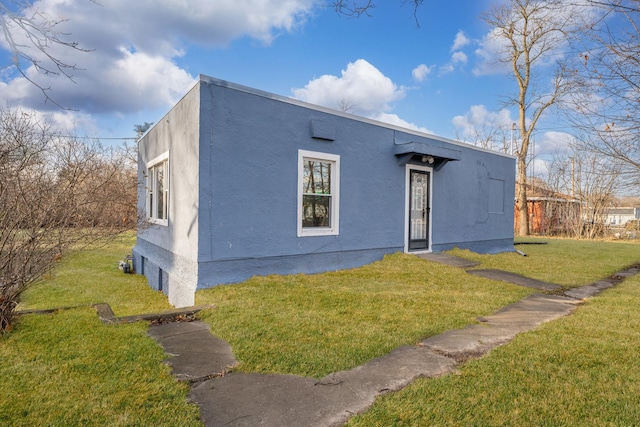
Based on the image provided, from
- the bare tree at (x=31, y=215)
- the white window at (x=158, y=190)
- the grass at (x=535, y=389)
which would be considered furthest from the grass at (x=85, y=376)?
the white window at (x=158, y=190)

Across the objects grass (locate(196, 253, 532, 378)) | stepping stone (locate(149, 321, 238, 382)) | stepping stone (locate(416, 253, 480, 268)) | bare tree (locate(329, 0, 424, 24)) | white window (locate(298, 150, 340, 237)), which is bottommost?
stepping stone (locate(149, 321, 238, 382))

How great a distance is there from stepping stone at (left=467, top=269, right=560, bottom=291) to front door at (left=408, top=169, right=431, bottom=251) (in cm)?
161

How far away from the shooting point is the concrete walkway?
2174mm

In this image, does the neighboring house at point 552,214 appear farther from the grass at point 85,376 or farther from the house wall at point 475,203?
the grass at point 85,376

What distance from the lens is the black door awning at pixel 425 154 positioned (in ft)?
25.6

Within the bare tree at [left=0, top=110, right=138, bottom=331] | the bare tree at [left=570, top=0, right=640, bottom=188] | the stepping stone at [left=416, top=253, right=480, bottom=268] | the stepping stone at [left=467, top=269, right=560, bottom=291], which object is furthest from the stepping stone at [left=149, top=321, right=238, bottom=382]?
the stepping stone at [left=416, top=253, right=480, bottom=268]

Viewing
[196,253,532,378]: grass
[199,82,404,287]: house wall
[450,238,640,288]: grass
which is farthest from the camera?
[450,238,640,288]: grass

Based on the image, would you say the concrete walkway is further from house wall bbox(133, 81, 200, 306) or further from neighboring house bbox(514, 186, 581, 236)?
neighboring house bbox(514, 186, 581, 236)

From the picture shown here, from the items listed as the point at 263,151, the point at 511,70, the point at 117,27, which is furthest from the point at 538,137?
the point at 117,27

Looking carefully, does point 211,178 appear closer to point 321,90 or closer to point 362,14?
point 362,14

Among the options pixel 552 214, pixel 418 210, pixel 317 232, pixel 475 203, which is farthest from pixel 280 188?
pixel 552 214

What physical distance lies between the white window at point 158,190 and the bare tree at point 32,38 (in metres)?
4.11

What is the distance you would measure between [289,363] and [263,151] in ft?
12.9

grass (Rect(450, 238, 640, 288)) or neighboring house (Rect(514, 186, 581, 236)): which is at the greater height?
neighboring house (Rect(514, 186, 581, 236))
